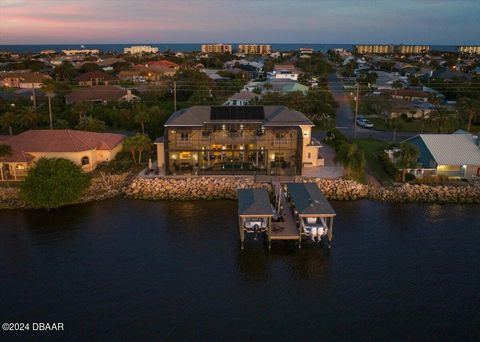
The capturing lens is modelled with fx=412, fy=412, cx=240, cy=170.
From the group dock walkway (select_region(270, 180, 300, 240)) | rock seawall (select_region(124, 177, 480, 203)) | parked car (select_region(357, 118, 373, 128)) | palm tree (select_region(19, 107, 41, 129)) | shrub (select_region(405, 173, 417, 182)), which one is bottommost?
dock walkway (select_region(270, 180, 300, 240))

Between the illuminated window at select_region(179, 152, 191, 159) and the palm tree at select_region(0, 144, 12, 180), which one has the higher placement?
the palm tree at select_region(0, 144, 12, 180)

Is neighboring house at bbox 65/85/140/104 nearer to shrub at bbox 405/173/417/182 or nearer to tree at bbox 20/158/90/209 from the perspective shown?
tree at bbox 20/158/90/209

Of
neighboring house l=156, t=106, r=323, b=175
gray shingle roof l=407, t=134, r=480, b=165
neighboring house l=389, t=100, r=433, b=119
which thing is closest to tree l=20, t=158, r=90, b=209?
neighboring house l=156, t=106, r=323, b=175

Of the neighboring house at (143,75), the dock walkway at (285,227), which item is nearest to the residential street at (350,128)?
the dock walkway at (285,227)

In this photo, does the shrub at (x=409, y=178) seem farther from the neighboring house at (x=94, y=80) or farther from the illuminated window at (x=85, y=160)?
the neighboring house at (x=94, y=80)

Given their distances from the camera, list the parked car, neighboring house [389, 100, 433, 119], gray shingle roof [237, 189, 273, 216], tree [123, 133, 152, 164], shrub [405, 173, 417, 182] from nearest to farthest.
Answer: gray shingle roof [237, 189, 273, 216]
shrub [405, 173, 417, 182]
tree [123, 133, 152, 164]
the parked car
neighboring house [389, 100, 433, 119]

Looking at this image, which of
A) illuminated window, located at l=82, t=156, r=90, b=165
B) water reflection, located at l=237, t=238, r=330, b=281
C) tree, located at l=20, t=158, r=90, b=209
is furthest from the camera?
illuminated window, located at l=82, t=156, r=90, b=165

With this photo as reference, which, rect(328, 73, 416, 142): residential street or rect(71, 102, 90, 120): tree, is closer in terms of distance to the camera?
rect(328, 73, 416, 142): residential street
